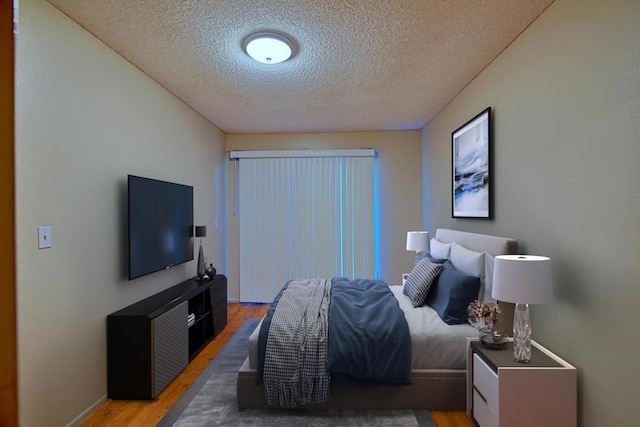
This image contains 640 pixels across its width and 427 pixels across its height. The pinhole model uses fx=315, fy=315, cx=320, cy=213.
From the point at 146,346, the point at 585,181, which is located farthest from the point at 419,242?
the point at 146,346

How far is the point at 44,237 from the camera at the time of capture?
6.06ft

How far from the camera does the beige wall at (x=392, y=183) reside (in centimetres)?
483

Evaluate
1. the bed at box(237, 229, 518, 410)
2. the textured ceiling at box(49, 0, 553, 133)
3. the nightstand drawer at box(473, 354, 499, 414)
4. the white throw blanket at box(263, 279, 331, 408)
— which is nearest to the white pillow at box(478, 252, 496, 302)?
the bed at box(237, 229, 518, 410)

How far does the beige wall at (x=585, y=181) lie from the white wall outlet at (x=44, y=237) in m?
3.00

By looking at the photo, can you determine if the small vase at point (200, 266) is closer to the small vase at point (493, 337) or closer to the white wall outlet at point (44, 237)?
the white wall outlet at point (44, 237)

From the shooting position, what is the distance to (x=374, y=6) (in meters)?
1.91

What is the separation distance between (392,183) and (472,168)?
1.90m

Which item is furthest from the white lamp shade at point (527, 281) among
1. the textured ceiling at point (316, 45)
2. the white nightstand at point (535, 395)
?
the textured ceiling at point (316, 45)

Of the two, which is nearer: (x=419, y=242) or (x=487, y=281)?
(x=487, y=281)

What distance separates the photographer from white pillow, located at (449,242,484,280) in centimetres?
242

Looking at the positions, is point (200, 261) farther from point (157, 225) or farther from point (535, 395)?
point (535, 395)

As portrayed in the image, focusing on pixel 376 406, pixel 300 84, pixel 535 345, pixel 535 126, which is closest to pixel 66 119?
pixel 300 84

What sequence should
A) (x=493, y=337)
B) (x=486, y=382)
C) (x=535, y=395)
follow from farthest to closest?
1. (x=493, y=337)
2. (x=486, y=382)
3. (x=535, y=395)

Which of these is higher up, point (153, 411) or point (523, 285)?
point (523, 285)
